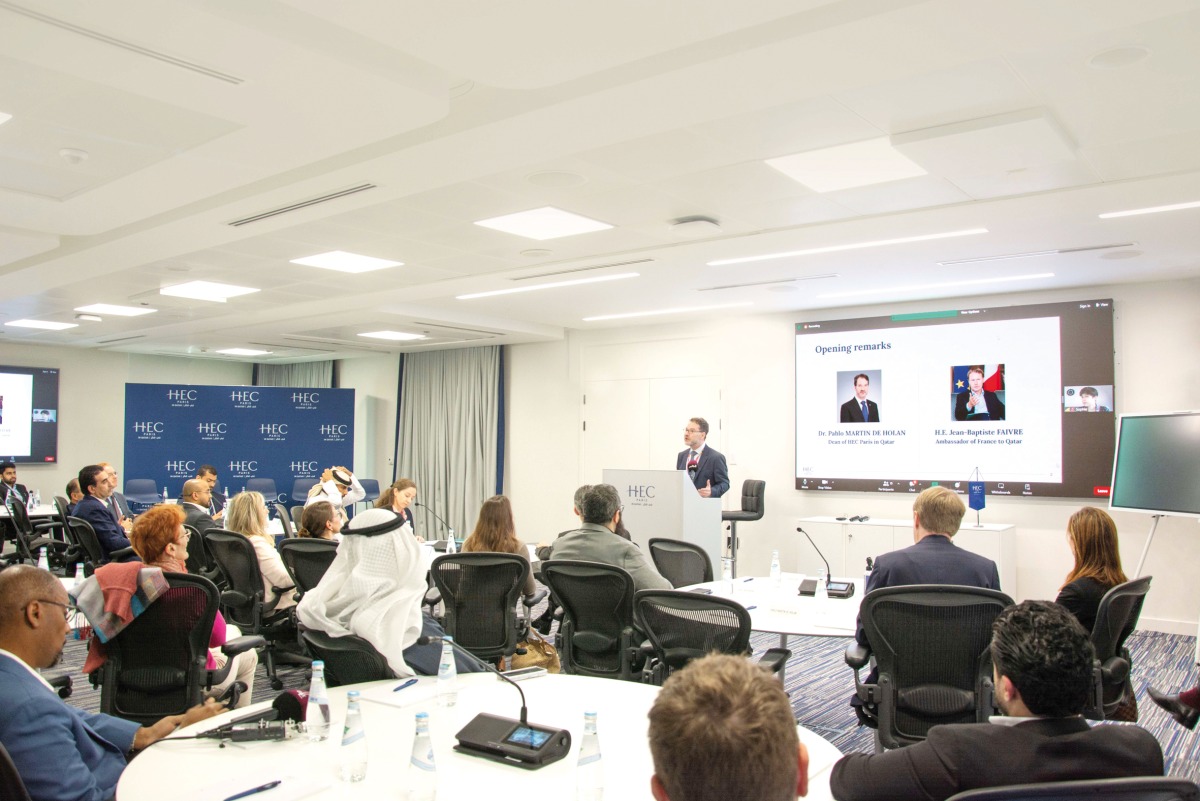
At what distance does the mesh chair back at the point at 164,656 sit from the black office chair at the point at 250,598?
1.51 metres

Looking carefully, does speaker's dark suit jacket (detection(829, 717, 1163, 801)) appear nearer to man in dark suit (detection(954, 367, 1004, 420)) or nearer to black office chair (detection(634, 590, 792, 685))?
black office chair (detection(634, 590, 792, 685))

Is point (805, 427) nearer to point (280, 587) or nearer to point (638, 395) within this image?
point (638, 395)

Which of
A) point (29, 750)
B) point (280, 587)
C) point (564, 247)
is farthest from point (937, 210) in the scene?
point (29, 750)

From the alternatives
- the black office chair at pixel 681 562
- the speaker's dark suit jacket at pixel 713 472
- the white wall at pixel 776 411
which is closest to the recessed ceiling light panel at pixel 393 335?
the white wall at pixel 776 411

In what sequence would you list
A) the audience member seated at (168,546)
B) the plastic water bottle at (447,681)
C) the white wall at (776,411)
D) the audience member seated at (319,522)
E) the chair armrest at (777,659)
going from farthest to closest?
1. the white wall at (776,411)
2. the audience member seated at (319,522)
3. the audience member seated at (168,546)
4. the chair armrest at (777,659)
5. the plastic water bottle at (447,681)

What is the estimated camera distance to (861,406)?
8484 millimetres

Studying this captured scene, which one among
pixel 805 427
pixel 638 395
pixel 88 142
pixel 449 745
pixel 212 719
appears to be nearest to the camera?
pixel 449 745

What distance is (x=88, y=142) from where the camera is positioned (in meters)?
4.08

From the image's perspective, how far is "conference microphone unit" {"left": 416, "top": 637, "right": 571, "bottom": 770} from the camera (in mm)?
2020

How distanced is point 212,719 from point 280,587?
3.01 m

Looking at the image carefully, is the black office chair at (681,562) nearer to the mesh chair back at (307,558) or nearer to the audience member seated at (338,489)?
the mesh chair back at (307,558)

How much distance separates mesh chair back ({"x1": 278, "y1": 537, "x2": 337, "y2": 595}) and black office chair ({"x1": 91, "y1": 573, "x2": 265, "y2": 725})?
1.08 m

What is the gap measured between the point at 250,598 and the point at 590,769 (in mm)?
4071

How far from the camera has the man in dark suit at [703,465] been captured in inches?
309
